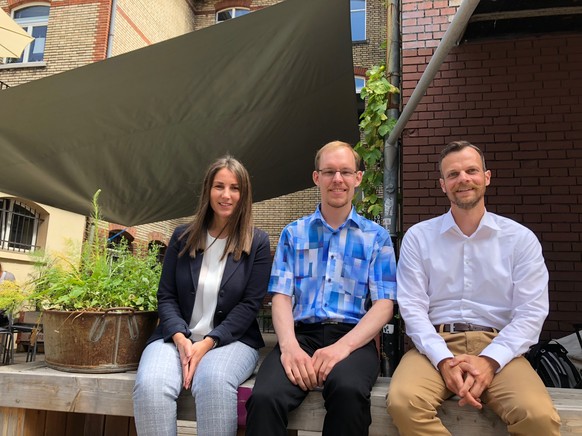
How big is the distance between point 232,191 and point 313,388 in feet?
3.84

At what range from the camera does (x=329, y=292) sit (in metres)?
2.54

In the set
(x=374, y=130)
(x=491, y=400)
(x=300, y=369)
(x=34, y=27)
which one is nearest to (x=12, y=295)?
(x=300, y=369)

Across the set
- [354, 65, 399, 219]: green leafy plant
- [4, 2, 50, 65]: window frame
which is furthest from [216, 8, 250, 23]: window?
[354, 65, 399, 219]: green leafy plant

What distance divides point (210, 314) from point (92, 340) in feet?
2.04

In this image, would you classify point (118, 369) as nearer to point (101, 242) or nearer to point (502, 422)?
point (101, 242)

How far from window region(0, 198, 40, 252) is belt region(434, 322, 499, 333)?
1019 cm

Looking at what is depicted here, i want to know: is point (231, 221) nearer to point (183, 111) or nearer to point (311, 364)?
point (311, 364)

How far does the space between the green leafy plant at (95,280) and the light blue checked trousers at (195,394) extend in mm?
480

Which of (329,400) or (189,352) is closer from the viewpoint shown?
(329,400)

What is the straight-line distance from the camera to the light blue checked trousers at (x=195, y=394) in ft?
7.09

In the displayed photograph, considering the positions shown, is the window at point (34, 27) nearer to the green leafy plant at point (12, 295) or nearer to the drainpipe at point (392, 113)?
the drainpipe at point (392, 113)

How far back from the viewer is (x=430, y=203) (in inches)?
187

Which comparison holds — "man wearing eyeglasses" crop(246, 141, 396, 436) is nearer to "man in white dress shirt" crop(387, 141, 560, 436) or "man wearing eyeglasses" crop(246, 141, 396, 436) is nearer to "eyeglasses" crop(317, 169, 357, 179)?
"eyeglasses" crop(317, 169, 357, 179)

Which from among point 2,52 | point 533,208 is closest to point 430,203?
point 533,208
